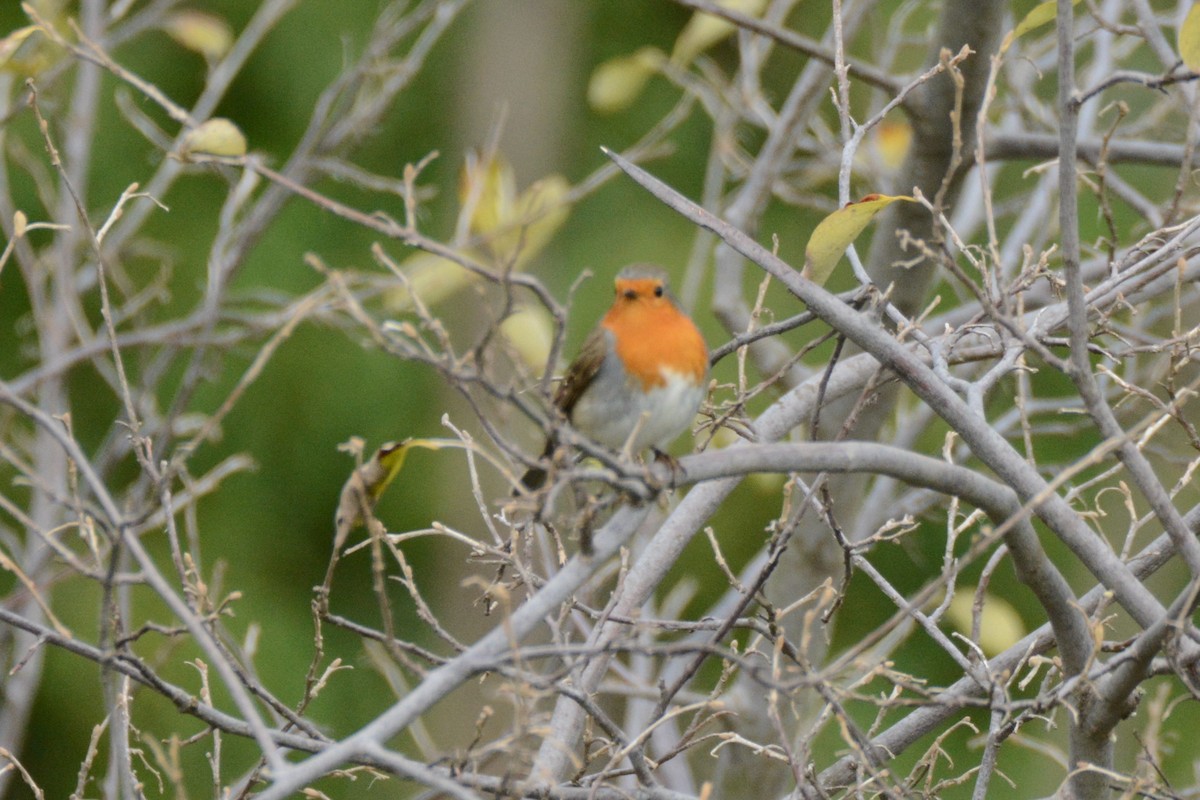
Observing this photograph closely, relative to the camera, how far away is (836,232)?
1617 millimetres

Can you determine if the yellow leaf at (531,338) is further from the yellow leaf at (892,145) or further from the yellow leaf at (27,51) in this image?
the yellow leaf at (892,145)

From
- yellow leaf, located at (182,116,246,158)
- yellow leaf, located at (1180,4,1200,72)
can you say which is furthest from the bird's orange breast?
yellow leaf, located at (1180,4,1200,72)

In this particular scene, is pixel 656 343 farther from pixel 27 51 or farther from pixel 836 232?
pixel 27 51

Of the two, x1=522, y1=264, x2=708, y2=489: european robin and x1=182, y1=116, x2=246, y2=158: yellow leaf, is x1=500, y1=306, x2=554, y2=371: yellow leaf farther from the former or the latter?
x1=182, y1=116, x2=246, y2=158: yellow leaf

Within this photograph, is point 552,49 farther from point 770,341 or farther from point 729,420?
point 729,420

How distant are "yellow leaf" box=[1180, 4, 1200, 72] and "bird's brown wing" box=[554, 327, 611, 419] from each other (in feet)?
3.06

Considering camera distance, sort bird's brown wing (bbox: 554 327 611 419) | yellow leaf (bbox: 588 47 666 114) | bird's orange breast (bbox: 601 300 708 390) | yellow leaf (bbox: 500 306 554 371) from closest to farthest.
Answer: bird's orange breast (bbox: 601 300 708 390) < bird's brown wing (bbox: 554 327 611 419) < yellow leaf (bbox: 500 306 554 371) < yellow leaf (bbox: 588 47 666 114)

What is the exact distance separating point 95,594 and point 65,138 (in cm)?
255

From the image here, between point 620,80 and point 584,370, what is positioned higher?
point 620,80

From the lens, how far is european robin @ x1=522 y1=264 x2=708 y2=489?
6.56ft

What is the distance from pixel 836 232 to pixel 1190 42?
46 centimetres

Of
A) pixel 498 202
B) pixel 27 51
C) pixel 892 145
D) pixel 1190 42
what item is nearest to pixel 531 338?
pixel 498 202

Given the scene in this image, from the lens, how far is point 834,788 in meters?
1.95

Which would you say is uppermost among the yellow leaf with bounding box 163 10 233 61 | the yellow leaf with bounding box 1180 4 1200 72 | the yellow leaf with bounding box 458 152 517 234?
the yellow leaf with bounding box 163 10 233 61
